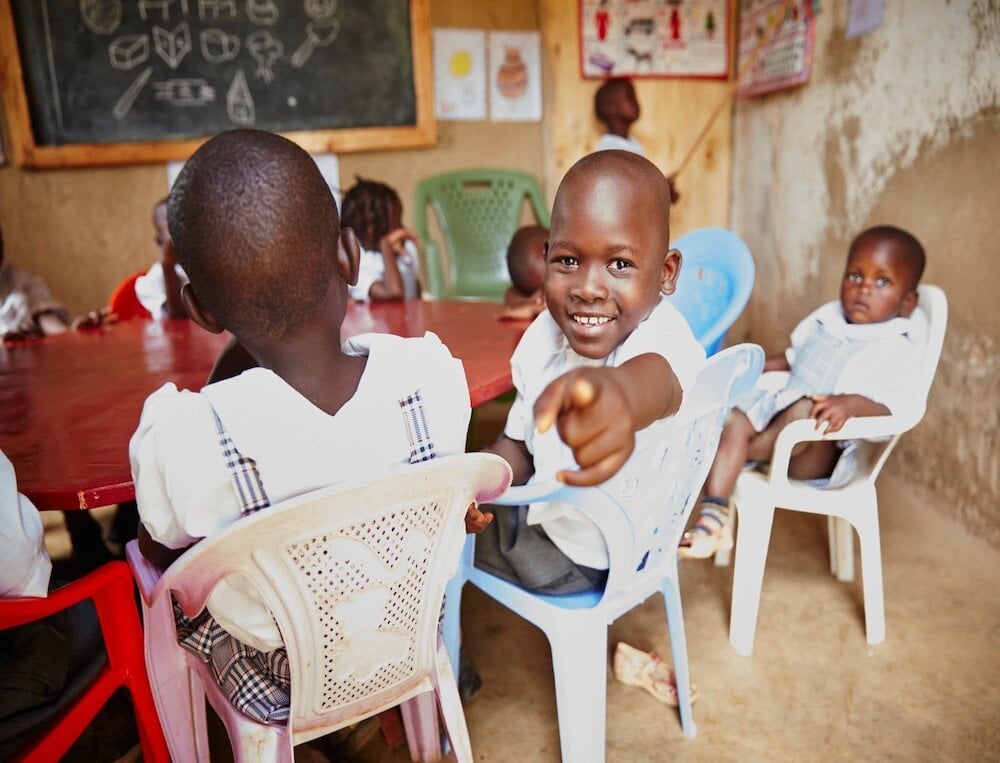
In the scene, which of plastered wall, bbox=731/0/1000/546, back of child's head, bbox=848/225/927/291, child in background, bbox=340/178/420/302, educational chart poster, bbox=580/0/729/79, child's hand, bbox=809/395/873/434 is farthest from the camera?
educational chart poster, bbox=580/0/729/79

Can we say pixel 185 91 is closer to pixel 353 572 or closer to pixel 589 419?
pixel 353 572

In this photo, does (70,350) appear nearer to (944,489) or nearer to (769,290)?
(944,489)

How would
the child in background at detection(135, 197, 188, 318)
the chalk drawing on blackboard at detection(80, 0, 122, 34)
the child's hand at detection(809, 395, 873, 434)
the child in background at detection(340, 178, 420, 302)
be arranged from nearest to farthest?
the child's hand at detection(809, 395, 873, 434) < the child in background at detection(135, 197, 188, 318) < the child in background at detection(340, 178, 420, 302) < the chalk drawing on blackboard at detection(80, 0, 122, 34)

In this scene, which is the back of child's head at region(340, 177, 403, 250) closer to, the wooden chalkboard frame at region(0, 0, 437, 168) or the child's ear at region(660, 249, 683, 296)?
the wooden chalkboard frame at region(0, 0, 437, 168)

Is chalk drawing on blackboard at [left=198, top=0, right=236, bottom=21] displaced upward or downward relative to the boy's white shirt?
upward

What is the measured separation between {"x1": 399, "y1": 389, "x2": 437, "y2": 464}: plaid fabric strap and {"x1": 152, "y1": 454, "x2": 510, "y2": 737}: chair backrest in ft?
0.28

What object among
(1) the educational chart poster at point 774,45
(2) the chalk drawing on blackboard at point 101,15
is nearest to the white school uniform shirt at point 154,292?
(2) the chalk drawing on blackboard at point 101,15

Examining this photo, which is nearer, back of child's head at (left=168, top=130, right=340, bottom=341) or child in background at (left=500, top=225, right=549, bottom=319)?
back of child's head at (left=168, top=130, right=340, bottom=341)

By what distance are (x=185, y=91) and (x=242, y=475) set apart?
3.63 meters

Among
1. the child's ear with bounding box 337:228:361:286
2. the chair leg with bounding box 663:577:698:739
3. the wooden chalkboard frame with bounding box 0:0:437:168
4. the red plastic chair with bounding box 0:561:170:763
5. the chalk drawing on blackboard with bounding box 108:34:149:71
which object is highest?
the chalk drawing on blackboard with bounding box 108:34:149:71

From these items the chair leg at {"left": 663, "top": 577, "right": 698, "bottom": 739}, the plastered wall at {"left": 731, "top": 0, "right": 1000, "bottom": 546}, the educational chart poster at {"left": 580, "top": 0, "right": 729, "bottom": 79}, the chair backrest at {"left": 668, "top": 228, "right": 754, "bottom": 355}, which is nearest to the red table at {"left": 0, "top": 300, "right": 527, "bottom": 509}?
the chair backrest at {"left": 668, "top": 228, "right": 754, "bottom": 355}

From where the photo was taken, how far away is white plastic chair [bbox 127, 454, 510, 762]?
34.0 inches

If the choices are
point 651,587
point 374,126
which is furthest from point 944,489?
point 374,126

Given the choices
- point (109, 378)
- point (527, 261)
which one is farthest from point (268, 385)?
point (527, 261)
